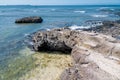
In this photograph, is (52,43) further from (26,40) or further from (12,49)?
(26,40)

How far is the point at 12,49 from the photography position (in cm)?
2286

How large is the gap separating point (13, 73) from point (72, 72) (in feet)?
18.6

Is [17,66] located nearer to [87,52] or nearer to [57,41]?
[57,41]

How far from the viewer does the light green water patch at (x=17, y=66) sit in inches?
606

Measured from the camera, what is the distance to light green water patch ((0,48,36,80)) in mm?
15394

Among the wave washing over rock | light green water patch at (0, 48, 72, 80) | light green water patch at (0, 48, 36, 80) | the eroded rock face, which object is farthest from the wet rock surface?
light green water patch at (0, 48, 36, 80)

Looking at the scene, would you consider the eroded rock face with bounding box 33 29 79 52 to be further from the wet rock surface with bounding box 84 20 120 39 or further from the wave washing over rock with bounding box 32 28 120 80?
the wet rock surface with bounding box 84 20 120 39

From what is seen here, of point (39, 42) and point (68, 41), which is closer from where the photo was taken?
point (68, 41)

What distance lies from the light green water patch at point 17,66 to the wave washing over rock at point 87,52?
7.56ft

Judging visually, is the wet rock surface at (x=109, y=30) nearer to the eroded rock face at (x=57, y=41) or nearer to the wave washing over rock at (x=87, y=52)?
the eroded rock face at (x=57, y=41)

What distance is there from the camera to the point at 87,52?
14867 millimetres

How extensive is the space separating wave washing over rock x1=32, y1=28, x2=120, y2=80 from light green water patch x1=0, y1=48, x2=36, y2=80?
2303 mm

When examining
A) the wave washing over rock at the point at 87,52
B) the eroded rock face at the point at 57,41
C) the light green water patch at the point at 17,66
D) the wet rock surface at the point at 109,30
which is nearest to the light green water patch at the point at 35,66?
the light green water patch at the point at 17,66

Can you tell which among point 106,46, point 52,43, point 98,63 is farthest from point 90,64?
point 52,43
